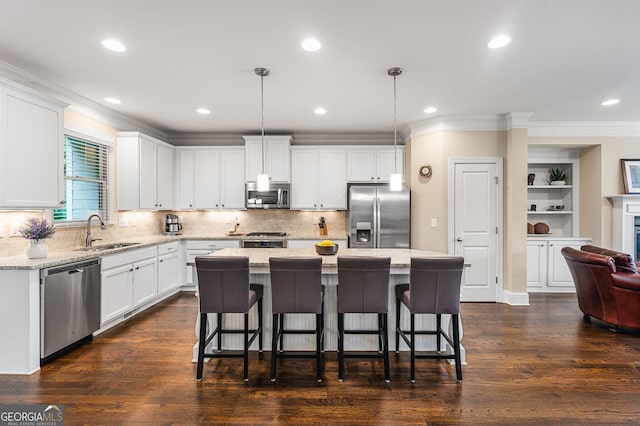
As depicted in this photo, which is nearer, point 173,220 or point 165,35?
point 165,35

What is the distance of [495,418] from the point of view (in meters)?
2.11

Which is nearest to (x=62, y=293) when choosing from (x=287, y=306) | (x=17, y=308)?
(x=17, y=308)

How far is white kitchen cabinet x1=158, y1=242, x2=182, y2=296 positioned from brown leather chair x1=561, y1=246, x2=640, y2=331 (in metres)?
5.51

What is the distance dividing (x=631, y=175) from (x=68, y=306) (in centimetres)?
762

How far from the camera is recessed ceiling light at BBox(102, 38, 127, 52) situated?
2576 mm

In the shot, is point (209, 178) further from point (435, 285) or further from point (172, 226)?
point (435, 285)

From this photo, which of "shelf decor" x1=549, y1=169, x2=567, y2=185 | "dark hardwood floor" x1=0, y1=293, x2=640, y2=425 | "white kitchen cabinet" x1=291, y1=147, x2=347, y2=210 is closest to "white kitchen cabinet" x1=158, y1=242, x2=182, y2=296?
"dark hardwood floor" x1=0, y1=293, x2=640, y2=425

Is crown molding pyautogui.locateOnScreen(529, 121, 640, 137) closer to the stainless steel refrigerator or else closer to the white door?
the white door

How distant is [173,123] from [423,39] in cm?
409

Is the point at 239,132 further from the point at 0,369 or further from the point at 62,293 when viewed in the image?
the point at 0,369

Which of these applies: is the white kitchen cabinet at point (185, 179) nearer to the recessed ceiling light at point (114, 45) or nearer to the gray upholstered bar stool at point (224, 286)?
the recessed ceiling light at point (114, 45)

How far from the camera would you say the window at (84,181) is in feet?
12.5

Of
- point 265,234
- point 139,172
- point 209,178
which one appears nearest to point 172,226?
point 209,178

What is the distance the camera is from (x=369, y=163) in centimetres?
543
